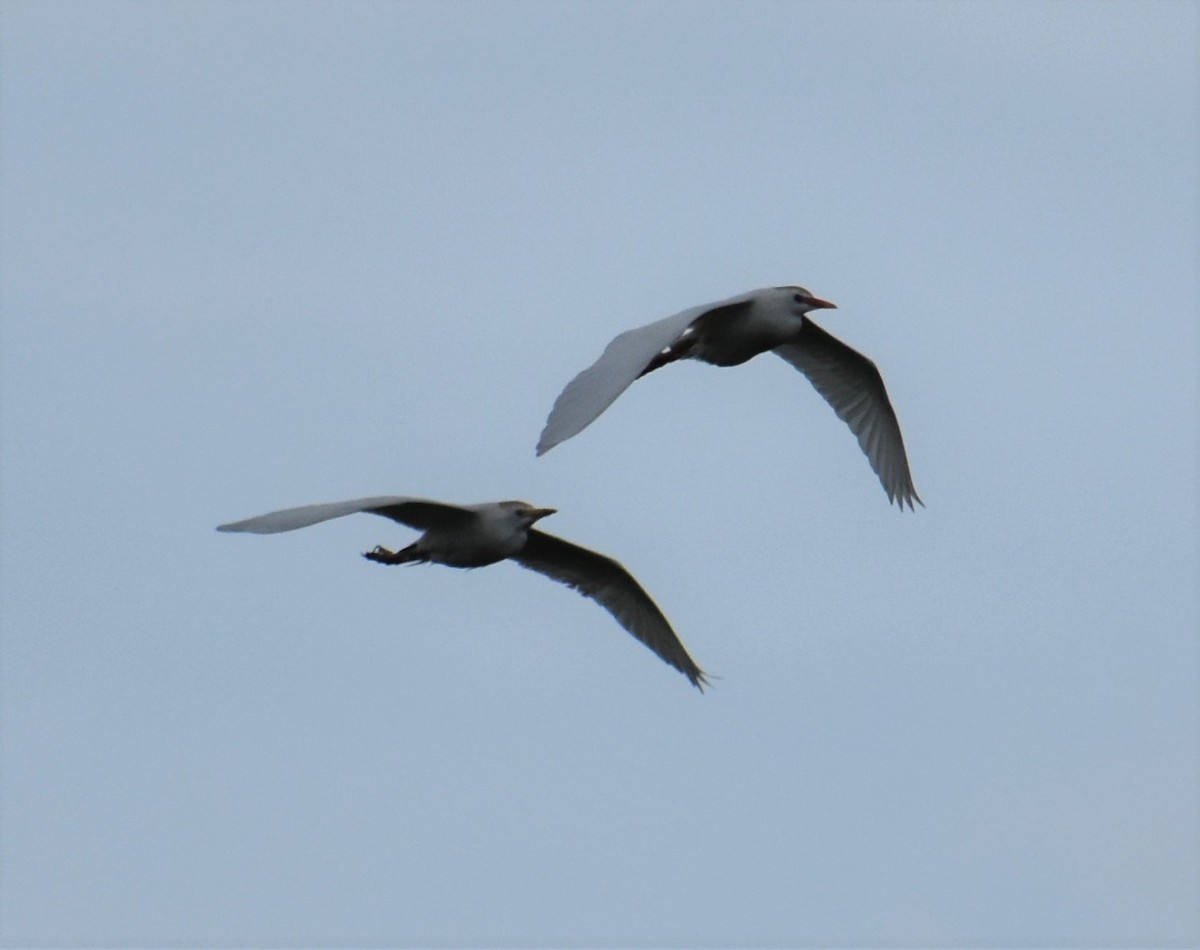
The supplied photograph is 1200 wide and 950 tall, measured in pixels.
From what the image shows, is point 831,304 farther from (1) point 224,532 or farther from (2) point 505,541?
(1) point 224,532

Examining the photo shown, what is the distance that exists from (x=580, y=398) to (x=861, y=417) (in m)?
8.41

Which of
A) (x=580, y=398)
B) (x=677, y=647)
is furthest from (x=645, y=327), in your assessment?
(x=677, y=647)

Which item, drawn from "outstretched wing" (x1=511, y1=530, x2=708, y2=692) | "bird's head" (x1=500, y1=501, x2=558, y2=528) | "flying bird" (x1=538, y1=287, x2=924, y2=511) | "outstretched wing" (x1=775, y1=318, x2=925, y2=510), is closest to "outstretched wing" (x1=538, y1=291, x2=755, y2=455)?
"flying bird" (x1=538, y1=287, x2=924, y2=511)

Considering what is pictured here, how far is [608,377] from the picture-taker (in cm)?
1809

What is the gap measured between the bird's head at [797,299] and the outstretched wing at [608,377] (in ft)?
6.97

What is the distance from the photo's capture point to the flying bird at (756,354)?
58.2 ft

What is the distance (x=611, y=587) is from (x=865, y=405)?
3.38 m

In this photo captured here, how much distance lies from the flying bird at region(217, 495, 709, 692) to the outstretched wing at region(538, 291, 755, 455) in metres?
1.83

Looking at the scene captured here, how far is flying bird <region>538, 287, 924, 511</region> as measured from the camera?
58.2 feet

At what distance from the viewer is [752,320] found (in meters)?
22.3

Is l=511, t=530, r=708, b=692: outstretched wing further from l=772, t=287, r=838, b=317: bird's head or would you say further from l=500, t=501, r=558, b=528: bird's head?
l=772, t=287, r=838, b=317: bird's head

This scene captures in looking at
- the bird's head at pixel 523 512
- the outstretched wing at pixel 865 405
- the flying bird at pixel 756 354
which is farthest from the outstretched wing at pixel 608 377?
the outstretched wing at pixel 865 405

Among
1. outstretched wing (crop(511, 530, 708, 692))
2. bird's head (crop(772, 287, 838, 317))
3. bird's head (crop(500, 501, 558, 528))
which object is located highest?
bird's head (crop(772, 287, 838, 317))

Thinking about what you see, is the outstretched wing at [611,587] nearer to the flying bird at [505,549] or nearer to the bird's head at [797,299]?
the flying bird at [505,549]
